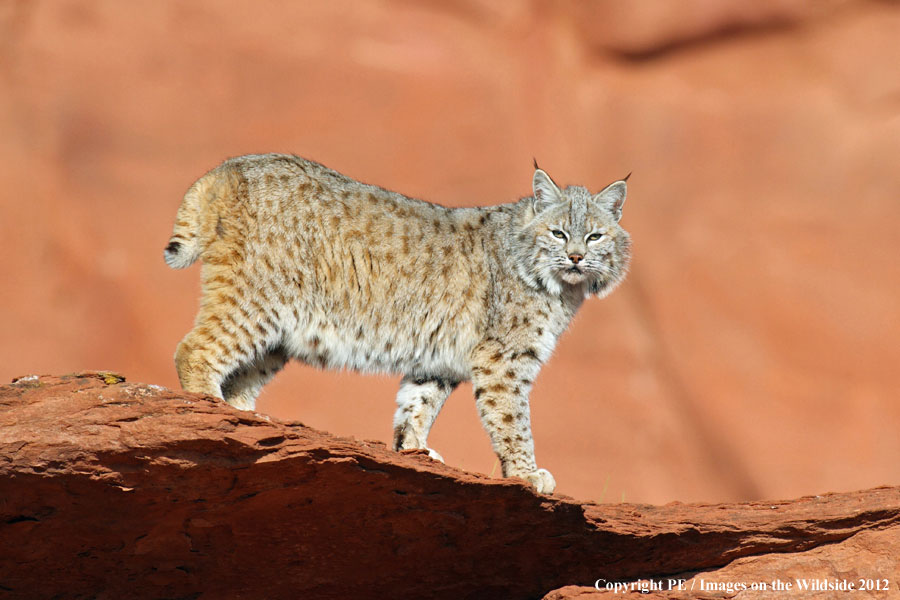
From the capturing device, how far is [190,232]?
6.07 m

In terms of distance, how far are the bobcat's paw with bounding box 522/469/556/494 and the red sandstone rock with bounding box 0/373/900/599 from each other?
0.60 m

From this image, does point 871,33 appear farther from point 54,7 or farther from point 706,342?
point 54,7

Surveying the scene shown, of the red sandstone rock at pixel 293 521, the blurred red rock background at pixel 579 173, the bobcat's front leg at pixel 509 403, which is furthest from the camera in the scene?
the blurred red rock background at pixel 579 173

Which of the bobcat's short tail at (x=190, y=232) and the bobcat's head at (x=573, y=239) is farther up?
the bobcat's head at (x=573, y=239)

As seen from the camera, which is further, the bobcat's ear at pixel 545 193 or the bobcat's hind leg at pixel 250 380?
the bobcat's ear at pixel 545 193

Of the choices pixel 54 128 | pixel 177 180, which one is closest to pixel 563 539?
pixel 177 180

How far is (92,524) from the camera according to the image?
445cm

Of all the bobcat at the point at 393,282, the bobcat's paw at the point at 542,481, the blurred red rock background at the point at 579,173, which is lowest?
the bobcat's paw at the point at 542,481

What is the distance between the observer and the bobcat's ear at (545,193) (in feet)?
23.2

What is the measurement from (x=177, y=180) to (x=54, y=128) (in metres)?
1.22

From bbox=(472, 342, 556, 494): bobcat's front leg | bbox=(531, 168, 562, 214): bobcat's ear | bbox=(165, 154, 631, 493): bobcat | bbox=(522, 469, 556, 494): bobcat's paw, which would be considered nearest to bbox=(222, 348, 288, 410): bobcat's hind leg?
bbox=(165, 154, 631, 493): bobcat

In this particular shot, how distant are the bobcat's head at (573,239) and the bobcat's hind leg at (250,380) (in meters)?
1.68

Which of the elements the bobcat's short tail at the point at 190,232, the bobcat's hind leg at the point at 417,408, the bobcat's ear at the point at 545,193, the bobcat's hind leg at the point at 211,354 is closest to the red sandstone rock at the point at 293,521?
the bobcat's hind leg at the point at 211,354

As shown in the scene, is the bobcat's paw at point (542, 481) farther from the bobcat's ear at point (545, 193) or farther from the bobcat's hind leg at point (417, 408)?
the bobcat's ear at point (545, 193)
